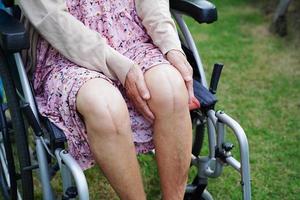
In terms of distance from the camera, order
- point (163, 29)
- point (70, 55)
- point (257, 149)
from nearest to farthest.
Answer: point (70, 55) < point (163, 29) < point (257, 149)

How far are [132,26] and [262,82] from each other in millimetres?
1609

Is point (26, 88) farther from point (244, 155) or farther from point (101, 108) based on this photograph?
point (244, 155)

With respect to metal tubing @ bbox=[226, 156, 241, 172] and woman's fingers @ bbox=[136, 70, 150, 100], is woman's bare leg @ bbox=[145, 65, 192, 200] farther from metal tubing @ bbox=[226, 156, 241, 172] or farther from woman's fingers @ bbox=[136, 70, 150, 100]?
metal tubing @ bbox=[226, 156, 241, 172]

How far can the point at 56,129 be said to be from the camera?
5.28 ft

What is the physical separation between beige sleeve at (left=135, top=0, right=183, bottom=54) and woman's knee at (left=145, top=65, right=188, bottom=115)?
16 cm

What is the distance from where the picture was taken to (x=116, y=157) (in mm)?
1585

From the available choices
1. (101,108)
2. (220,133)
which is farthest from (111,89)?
(220,133)

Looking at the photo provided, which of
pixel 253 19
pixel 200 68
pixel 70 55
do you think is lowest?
pixel 253 19

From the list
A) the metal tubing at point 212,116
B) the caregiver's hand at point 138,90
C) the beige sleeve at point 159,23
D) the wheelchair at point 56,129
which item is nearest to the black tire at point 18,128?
the wheelchair at point 56,129

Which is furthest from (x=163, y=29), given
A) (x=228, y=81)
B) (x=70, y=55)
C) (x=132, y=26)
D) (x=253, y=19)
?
(x=253, y=19)

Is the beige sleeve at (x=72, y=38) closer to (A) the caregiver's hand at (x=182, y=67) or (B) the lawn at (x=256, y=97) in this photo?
(A) the caregiver's hand at (x=182, y=67)

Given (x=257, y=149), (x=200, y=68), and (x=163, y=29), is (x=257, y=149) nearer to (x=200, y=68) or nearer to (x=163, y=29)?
(x=200, y=68)

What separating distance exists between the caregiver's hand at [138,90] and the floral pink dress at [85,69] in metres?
0.06

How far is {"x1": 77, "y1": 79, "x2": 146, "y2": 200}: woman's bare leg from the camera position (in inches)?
61.7
